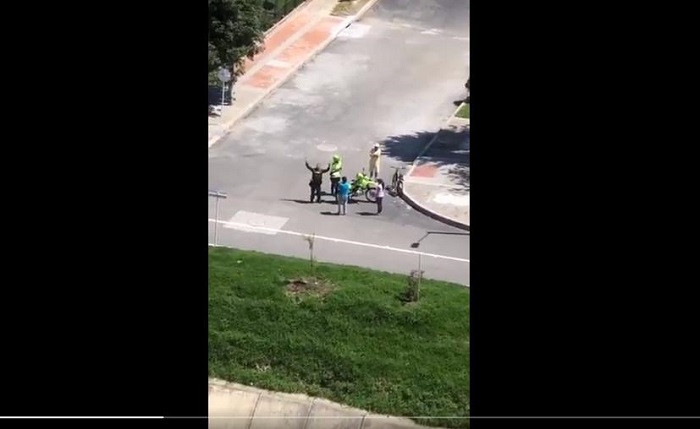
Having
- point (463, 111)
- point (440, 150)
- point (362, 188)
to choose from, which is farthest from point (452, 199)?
point (463, 111)

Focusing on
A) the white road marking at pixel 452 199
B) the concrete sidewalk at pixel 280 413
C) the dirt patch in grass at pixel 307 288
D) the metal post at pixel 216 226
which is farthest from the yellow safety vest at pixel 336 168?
the concrete sidewalk at pixel 280 413

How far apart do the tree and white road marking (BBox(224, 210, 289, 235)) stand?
2.70 m

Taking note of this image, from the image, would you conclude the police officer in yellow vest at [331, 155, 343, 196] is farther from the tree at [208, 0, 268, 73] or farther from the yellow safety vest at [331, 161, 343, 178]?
the tree at [208, 0, 268, 73]

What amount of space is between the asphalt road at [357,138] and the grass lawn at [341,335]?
1.50ft

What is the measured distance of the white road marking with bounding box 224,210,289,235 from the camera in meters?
12.9

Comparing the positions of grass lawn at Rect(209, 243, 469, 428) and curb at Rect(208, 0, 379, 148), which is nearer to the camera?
grass lawn at Rect(209, 243, 469, 428)

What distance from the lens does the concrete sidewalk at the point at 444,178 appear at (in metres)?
13.5

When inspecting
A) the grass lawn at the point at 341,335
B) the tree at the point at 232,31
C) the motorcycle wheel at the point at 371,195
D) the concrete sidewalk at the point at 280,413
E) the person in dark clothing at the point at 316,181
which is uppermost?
the tree at the point at 232,31

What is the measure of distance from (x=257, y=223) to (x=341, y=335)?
6.69 feet

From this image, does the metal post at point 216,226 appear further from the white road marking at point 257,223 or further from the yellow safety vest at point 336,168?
the yellow safety vest at point 336,168

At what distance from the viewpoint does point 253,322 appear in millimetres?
11641

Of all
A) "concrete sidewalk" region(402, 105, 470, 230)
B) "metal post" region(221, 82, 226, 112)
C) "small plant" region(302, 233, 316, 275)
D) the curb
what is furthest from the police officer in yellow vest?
"metal post" region(221, 82, 226, 112)
